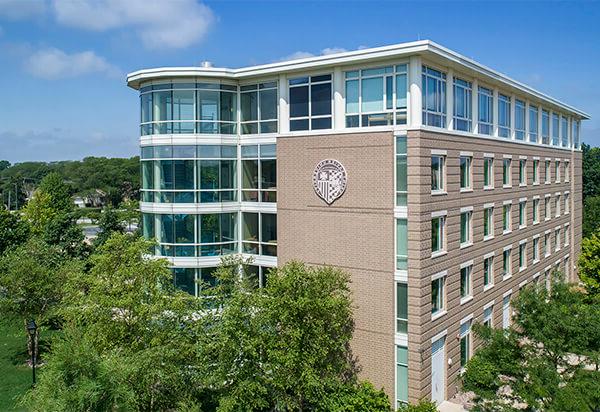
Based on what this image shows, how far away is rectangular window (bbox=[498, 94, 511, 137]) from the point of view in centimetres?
2509

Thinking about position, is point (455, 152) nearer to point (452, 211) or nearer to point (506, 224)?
point (452, 211)

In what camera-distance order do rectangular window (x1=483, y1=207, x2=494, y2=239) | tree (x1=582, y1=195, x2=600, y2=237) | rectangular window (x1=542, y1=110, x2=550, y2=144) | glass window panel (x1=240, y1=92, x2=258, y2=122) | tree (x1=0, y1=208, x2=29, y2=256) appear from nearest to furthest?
glass window panel (x1=240, y1=92, x2=258, y2=122) < rectangular window (x1=483, y1=207, x2=494, y2=239) < rectangular window (x1=542, y1=110, x2=550, y2=144) < tree (x1=0, y1=208, x2=29, y2=256) < tree (x1=582, y1=195, x2=600, y2=237)

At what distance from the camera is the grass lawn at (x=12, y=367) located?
19.7 m

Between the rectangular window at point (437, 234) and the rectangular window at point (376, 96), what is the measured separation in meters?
3.76

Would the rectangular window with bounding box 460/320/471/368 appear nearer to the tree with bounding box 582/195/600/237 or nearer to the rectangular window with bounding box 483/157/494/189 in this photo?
the rectangular window with bounding box 483/157/494/189

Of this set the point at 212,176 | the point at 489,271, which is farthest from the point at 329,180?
the point at 489,271

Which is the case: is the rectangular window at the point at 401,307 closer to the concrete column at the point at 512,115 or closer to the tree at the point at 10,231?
the concrete column at the point at 512,115

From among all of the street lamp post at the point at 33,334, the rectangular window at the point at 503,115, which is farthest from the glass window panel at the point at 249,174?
the rectangular window at the point at 503,115

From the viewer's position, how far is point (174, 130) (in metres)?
21.2

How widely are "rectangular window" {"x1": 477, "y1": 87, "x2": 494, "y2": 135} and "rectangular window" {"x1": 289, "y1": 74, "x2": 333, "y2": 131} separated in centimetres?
721

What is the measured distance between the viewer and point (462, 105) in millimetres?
21344

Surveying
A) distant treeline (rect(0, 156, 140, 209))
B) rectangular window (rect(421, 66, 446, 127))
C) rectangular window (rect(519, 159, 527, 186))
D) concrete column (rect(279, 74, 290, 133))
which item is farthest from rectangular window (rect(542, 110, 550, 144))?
distant treeline (rect(0, 156, 140, 209))

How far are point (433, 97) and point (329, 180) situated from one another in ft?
15.5

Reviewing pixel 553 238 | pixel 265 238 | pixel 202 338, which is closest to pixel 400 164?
pixel 265 238
